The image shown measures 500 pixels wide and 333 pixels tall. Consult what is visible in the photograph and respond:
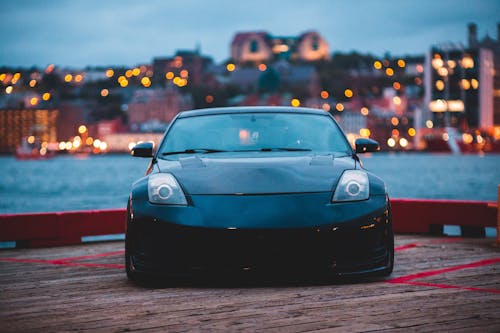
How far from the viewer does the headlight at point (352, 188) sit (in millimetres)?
4562

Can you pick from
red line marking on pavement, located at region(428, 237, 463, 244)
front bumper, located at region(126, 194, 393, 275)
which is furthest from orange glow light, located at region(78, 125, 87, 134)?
front bumper, located at region(126, 194, 393, 275)

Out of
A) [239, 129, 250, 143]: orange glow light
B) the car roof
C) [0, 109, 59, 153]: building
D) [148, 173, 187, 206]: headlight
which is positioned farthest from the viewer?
[0, 109, 59, 153]: building

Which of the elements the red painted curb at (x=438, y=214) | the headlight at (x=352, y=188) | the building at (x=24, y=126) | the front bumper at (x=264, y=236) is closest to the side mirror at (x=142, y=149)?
the front bumper at (x=264, y=236)

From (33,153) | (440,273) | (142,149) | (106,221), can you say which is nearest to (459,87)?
(33,153)

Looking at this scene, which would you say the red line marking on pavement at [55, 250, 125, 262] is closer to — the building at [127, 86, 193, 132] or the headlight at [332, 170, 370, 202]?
the headlight at [332, 170, 370, 202]

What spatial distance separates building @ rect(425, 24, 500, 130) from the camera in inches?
5551

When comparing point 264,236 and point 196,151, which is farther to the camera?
point 196,151

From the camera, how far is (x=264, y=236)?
14.3 ft

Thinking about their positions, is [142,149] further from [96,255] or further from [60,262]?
[96,255]

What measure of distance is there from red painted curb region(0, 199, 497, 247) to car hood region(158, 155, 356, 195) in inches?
138

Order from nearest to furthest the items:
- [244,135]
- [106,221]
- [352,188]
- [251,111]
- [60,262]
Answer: [352,188] < [244,135] < [251,111] < [60,262] < [106,221]

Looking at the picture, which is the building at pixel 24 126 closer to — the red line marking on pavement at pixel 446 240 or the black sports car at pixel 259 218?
the red line marking on pavement at pixel 446 240

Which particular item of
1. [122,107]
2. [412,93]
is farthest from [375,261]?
[412,93]

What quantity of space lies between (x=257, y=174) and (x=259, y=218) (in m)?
0.39
